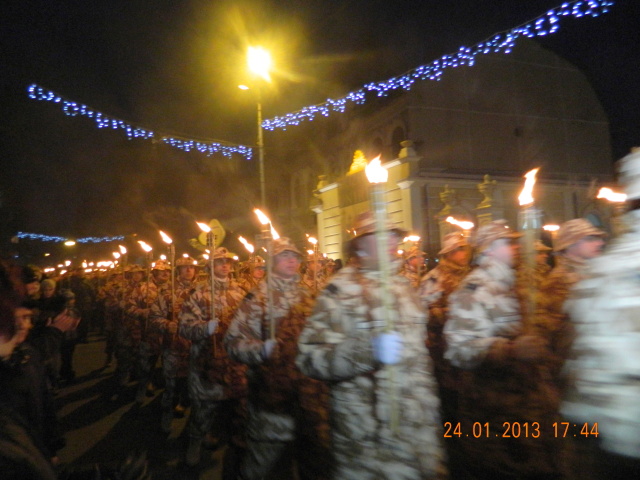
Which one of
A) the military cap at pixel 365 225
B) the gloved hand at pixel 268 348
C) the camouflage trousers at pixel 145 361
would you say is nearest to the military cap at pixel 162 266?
the camouflage trousers at pixel 145 361

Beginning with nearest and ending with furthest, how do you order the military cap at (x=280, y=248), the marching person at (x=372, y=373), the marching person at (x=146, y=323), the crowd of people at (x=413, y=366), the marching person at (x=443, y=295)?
the crowd of people at (x=413, y=366) < the marching person at (x=372, y=373) < the military cap at (x=280, y=248) < the marching person at (x=443, y=295) < the marching person at (x=146, y=323)

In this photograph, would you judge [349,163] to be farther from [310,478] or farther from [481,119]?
[310,478]

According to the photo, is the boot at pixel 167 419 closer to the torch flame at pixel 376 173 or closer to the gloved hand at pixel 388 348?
the gloved hand at pixel 388 348

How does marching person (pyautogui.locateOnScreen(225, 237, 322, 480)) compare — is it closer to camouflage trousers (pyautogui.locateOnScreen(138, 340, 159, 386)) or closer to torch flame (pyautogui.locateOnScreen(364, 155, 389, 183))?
torch flame (pyautogui.locateOnScreen(364, 155, 389, 183))

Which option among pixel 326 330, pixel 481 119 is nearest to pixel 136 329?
pixel 326 330

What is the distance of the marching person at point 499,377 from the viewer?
3.23 metres

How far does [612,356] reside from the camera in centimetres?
157

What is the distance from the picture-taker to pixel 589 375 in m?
1.64

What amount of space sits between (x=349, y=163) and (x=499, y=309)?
19.2 metres

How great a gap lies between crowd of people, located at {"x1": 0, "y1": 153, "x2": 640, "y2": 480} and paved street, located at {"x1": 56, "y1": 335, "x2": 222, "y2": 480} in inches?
12.7

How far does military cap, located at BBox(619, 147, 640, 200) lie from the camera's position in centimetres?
171

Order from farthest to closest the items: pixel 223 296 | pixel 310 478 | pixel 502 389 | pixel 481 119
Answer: pixel 481 119
pixel 223 296
pixel 310 478
pixel 502 389

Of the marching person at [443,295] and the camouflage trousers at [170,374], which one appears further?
the camouflage trousers at [170,374]

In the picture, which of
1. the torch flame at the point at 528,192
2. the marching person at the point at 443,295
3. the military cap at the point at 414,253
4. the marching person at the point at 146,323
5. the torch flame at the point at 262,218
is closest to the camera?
the torch flame at the point at 528,192
